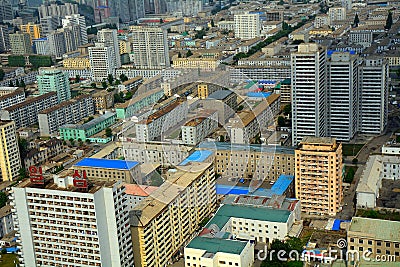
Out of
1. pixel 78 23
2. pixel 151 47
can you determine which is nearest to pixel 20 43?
pixel 78 23

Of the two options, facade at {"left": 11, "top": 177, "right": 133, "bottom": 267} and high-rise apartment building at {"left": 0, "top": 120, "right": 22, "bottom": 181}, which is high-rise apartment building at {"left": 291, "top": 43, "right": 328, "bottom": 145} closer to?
facade at {"left": 11, "top": 177, "right": 133, "bottom": 267}

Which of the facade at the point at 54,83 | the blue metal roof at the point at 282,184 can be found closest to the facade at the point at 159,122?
the blue metal roof at the point at 282,184

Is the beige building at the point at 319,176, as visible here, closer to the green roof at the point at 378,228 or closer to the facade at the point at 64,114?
the green roof at the point at 378,228

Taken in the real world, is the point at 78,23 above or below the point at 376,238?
above

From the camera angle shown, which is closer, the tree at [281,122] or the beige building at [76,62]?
the tree at [281,122]

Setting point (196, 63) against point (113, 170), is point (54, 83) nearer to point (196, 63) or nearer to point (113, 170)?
point (196, 63)

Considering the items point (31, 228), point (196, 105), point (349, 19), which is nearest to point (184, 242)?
point (31, 228)
